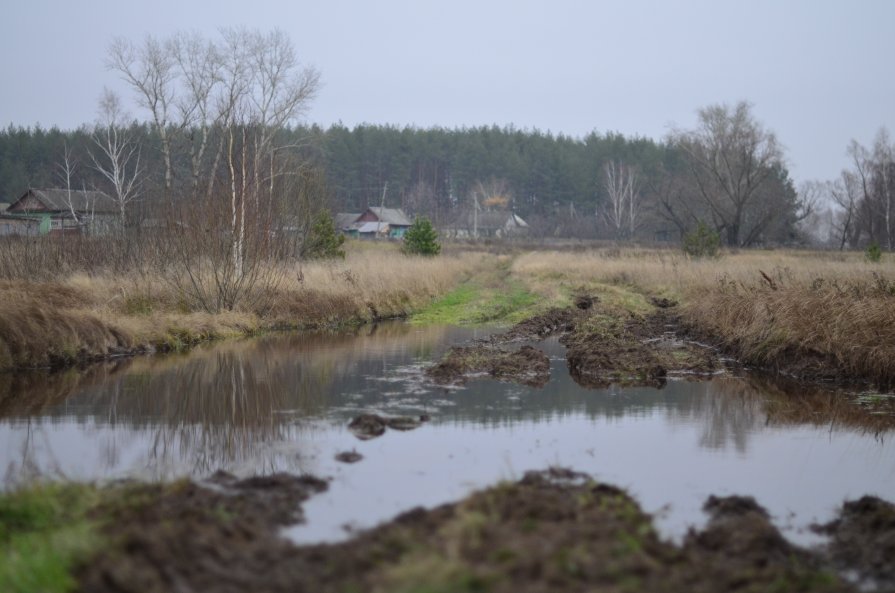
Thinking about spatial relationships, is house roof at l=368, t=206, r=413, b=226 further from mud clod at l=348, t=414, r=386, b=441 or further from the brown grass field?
mud clod at l=348, t=414, r=386, b=441

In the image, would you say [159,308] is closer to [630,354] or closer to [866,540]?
[630,354]

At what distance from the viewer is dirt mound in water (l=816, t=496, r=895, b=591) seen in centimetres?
635

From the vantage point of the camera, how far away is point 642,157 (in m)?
100

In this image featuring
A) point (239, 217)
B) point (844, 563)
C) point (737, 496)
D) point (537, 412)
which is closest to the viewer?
point (844, 563)

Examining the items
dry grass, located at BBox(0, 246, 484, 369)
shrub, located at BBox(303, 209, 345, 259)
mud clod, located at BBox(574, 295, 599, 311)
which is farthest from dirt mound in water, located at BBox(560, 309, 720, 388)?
shrub, located at BBox(303, 209, 345, 259)

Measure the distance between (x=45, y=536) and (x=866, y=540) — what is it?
6315 millimetres

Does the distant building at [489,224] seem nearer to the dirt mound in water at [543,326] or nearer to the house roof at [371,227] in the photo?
the house roof at [371,227]

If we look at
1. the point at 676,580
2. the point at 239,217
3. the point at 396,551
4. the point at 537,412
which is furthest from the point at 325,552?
the point at 239,217

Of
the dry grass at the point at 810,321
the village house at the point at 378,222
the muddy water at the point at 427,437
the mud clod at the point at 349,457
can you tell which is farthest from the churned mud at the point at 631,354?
the village house at the point at 378,222

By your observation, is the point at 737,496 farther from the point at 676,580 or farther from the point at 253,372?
the point at 253,372

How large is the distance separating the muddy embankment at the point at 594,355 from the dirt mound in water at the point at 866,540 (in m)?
7.36

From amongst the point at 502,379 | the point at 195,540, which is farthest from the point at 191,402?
the point at 195,540

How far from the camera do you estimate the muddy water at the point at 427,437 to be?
8.59 metres

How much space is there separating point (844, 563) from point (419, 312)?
76.5 feet
